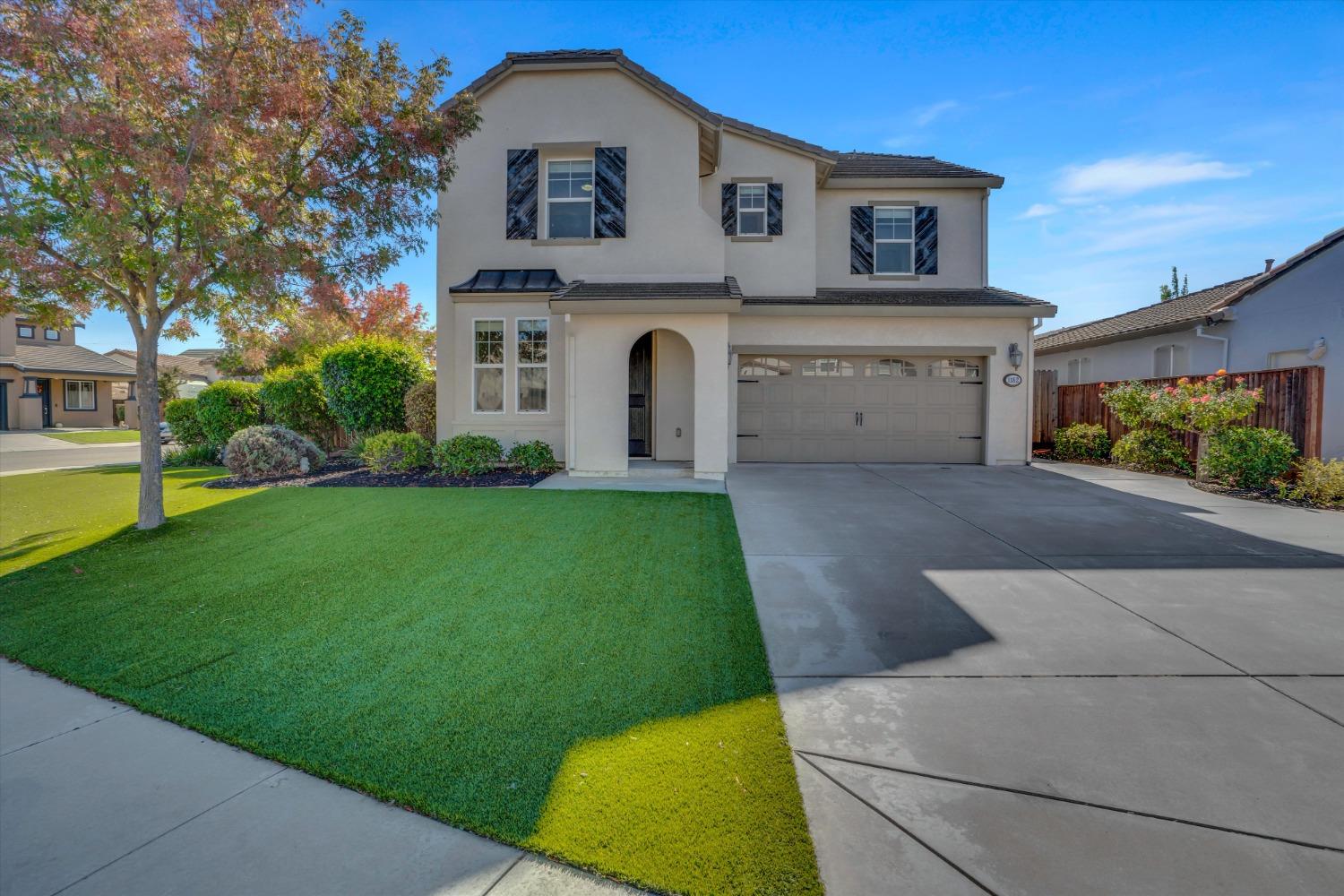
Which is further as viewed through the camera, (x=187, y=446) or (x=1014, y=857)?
(x=187, y=446)

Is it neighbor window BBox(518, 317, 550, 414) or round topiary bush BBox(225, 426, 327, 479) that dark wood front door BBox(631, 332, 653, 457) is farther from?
round topiary bush BBox(225, 426, 327, 479)

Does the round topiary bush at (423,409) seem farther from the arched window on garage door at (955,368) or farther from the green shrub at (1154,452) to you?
the green shrub at (1154,452)

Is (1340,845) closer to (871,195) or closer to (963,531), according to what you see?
(963,531)

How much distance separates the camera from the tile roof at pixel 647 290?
10516 mm

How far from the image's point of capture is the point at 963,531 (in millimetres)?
7180

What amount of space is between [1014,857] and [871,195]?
14.3 metres

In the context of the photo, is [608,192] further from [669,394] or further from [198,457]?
[198,457]

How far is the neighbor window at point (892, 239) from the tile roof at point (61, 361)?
36562mm

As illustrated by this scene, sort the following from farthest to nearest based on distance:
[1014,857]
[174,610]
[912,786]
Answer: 1. [174,610]
2. [912,786]
3. [1014,857]

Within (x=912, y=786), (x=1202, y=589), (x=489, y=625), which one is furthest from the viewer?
(x=1202, y=589)

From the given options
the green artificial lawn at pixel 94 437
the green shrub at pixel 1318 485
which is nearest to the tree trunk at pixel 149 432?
the green shrub at pixel 1318 485

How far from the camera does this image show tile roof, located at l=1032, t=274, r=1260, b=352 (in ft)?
49.1

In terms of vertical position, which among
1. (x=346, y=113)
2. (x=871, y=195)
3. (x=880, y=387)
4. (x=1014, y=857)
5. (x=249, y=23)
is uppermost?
(x=871, y=195)

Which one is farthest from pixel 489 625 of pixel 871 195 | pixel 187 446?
pixel 187 446
